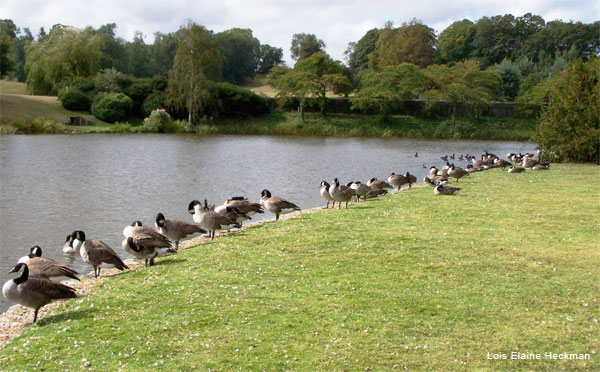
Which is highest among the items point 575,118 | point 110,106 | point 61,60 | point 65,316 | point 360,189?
point 61,60

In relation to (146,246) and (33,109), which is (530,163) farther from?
(33,109)

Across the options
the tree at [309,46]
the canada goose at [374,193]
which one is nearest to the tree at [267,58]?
the tree at [309,46]

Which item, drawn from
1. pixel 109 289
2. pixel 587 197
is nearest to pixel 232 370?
pixel 109 289

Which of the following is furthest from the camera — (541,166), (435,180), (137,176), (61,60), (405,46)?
(405,46)

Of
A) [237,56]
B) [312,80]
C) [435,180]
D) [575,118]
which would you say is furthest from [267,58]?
[435,180]

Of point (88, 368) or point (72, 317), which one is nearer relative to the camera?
point (88, 368)

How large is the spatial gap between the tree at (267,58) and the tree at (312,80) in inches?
2918

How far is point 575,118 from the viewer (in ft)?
121

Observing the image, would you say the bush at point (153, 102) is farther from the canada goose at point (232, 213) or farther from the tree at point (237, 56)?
the canada goose at point (232, 213)

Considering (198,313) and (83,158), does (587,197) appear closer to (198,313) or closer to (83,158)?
(198,313)

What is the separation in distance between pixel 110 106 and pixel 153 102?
683 cm

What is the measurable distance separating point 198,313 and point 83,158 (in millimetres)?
38683

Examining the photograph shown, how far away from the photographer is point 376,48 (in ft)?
438

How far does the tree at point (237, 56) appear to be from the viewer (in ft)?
484
